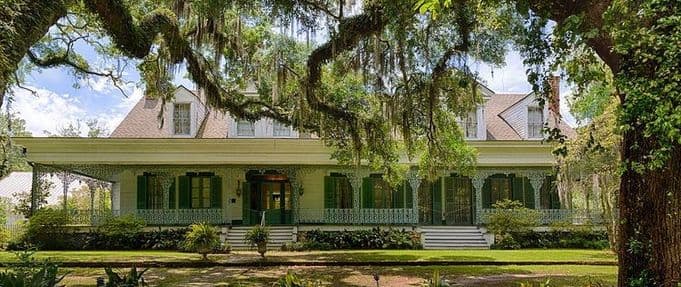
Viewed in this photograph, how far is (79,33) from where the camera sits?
661 inches

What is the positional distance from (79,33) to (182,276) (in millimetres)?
7959

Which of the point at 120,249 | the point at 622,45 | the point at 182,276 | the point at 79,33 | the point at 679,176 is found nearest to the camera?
the point at 622,45

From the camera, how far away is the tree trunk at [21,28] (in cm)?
630

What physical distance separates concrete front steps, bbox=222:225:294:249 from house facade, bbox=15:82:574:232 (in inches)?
22.9

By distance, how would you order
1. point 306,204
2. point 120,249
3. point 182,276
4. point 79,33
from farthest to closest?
point 306,204 < point 120,249 < point 79,33 < point 182,276

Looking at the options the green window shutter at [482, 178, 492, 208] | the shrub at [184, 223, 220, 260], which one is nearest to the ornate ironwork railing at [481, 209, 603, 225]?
the green window shutter at [482, 178, 492, 208]

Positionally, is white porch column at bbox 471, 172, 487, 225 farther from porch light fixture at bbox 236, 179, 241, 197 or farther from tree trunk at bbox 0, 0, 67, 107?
tree trunk at bbox 0, 0, 67, 107

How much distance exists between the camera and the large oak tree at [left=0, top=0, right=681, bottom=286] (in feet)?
18.9

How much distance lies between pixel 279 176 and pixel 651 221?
60.6 ft

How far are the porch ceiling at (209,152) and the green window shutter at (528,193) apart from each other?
5.07 feet

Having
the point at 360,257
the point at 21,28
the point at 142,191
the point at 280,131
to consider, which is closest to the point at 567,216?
the point at 360,257

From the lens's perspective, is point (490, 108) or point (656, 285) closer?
point (656, 285)

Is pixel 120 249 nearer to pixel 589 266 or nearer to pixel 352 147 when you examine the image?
pixel 352 147

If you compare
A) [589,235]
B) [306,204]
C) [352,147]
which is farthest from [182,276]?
[589,235]
